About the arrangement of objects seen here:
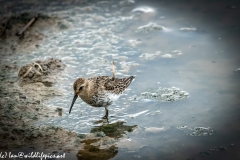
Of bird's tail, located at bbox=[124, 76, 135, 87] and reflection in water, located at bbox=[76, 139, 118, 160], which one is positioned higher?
bird's tail, located at bbox=[124, 76, 135, 87]

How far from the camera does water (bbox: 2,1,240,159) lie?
7.92m

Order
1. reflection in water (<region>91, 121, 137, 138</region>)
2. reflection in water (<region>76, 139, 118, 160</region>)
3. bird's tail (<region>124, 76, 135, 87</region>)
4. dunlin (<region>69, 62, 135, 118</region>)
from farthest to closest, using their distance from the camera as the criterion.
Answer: bird's tail (<region>124, 76, 135, 87</region>), dunlin (<region>69, 62, 135, 118</region>), reflection in water (<region>91, 121, 137, 138</region>), reflection in water (<region>76, 139, 118, 160</region>)

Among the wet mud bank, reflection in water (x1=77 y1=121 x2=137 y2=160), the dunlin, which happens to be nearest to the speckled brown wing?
the dunlin

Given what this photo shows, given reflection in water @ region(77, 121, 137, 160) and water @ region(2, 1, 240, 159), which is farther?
water @ region(2, 1, 240, 159)

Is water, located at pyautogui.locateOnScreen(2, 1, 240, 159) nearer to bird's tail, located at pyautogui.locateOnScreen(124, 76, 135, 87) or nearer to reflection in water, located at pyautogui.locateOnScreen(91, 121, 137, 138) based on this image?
reflection in water, located at pyautogui.locateOnScreen(91, 121, 137, 138)

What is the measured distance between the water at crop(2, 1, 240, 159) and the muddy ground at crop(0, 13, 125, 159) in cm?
22

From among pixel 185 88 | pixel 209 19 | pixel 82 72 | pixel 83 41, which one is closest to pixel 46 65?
pixel 82 72

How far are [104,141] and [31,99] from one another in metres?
1.94

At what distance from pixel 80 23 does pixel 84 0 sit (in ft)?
4.01

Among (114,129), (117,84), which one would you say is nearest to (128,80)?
(117,84)

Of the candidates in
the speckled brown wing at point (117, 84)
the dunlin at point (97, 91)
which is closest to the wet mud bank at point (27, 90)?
the dunlin at point (97, 91)

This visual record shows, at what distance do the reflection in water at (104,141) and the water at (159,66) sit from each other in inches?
4.1

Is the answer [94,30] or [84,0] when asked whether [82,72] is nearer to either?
[94,30]

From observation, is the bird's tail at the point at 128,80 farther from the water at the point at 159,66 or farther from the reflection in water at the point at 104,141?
the reflection in water at the point at 104,141
